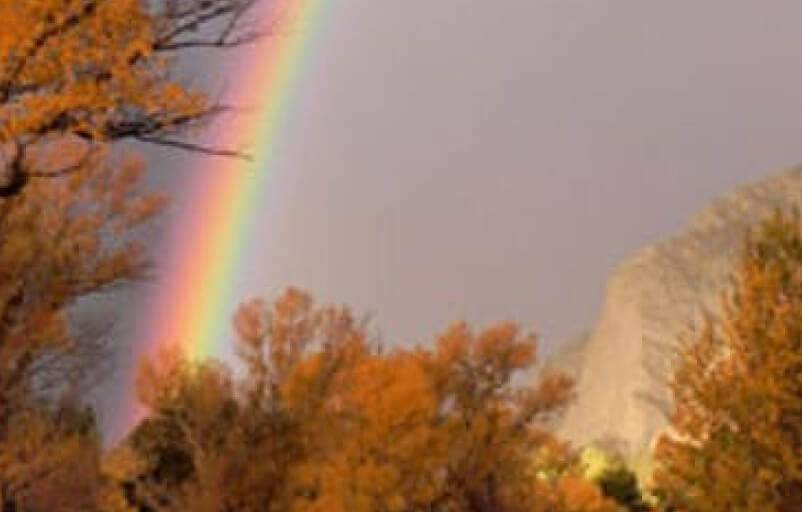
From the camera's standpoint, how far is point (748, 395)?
14.6m

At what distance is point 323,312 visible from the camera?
33.3 metres

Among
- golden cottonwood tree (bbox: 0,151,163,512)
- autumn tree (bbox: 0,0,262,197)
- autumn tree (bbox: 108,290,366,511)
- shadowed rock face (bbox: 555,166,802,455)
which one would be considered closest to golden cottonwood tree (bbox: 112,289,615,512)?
autumn tree (bbox: 108,290,366,511)

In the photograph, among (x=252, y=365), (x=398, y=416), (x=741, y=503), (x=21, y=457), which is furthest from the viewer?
(x=398, y=416)

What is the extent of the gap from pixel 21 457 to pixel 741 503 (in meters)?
12.1

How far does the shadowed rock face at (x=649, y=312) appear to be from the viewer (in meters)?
156

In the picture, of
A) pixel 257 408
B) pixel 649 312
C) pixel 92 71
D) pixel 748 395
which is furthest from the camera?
pixel 649 312

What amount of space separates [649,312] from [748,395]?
151579 millimetres

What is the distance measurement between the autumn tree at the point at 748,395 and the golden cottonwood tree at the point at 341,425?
49.7ft

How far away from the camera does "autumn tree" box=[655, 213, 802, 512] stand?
14492 millimetres

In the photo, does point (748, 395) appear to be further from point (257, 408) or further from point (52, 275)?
point (257, 408)

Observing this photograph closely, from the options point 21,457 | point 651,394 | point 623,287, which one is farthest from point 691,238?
point 21,457

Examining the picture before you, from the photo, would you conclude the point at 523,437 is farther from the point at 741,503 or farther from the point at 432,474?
the point at 741,503

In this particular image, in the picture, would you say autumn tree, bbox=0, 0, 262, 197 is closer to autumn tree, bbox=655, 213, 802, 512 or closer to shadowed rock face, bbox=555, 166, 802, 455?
autumn tree, bbox=655, 213, 802, 512

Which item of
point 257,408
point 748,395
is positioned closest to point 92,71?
point 748,395
